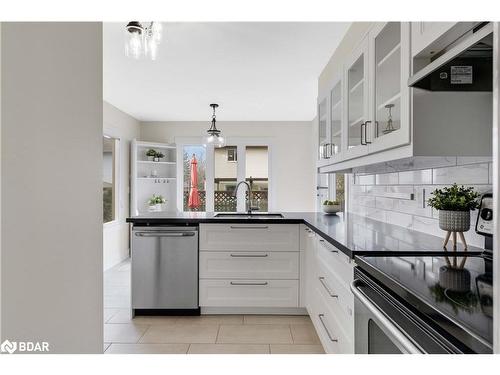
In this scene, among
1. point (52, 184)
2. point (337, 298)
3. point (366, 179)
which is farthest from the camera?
point (366, 179)

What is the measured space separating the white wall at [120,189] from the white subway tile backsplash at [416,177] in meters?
4.23

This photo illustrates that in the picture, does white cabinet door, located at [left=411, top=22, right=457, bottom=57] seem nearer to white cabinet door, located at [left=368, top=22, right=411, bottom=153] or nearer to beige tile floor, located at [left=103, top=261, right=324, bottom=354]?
white cabinet door, located at [left=368, top=22, right=411, bottom=153]

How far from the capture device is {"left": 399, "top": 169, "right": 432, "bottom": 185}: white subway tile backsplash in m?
2.04

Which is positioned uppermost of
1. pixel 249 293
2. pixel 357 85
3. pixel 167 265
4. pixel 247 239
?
pixel 357 85

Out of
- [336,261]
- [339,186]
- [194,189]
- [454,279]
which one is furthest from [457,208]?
[194,189]

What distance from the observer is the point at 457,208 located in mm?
1529

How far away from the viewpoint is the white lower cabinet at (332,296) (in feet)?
5.55

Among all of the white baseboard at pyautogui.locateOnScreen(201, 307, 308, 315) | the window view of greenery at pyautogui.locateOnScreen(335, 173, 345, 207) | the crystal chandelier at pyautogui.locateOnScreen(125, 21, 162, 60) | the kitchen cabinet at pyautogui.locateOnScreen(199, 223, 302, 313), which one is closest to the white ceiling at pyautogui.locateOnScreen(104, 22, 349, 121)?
the crystal chandelier at pyautogui.locateOnScreen(125, 21, 162, 60)

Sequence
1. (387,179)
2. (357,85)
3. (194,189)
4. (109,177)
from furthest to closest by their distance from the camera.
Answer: (194,189) → (109,177) → (387,179) → (357,85)

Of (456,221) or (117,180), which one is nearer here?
(456,221)

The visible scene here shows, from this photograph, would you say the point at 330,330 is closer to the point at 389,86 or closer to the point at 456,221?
the point at 456,221

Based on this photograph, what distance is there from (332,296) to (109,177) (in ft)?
14.7
